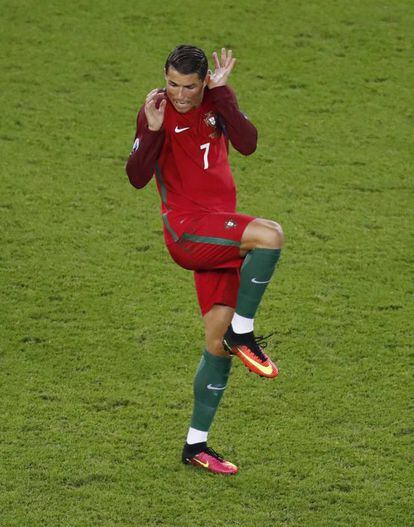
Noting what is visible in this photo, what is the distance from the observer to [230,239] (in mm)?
6180

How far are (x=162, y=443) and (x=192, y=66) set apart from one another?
222 cm

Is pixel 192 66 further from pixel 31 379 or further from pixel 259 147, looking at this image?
pixel 259 147

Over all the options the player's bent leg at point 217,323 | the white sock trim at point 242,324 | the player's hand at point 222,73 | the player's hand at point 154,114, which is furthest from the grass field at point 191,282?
the player's hand at point 222,73

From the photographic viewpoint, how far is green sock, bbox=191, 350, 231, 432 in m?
6.76

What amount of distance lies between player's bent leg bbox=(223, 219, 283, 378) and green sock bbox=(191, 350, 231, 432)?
0.41 metres

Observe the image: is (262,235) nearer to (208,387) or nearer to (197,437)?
(208,387)

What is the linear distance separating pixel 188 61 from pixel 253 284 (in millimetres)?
1131

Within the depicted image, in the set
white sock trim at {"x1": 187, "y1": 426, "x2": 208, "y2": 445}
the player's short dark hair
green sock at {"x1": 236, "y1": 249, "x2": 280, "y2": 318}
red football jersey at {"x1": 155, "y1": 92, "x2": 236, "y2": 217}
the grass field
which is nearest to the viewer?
the player's short dark hair

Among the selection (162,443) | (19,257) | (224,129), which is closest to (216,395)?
(162,443)

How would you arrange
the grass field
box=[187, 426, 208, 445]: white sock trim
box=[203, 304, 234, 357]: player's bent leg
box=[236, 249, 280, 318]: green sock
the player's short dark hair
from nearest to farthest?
the player's short dark hair < box=[236, 249, 280, 318]: green sock < box=[203, 304, 234, 357]: player's bent leg < the grass field < box=[187, 426, 208, 445]: white sock trim

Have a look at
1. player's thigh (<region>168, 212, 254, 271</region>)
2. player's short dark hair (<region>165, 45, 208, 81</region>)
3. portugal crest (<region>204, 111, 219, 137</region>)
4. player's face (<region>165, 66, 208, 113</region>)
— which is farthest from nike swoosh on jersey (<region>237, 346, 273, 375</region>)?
player's short dark hair (<region>165, 45, 208, 81</region>)

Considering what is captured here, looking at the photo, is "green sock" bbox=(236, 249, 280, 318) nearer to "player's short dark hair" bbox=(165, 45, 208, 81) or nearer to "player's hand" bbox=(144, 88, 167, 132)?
"player's hand" bbox=(144, 88, 167, 132)

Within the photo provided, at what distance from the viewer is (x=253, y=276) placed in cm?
619

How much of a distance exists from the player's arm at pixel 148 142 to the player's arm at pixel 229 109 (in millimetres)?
294
